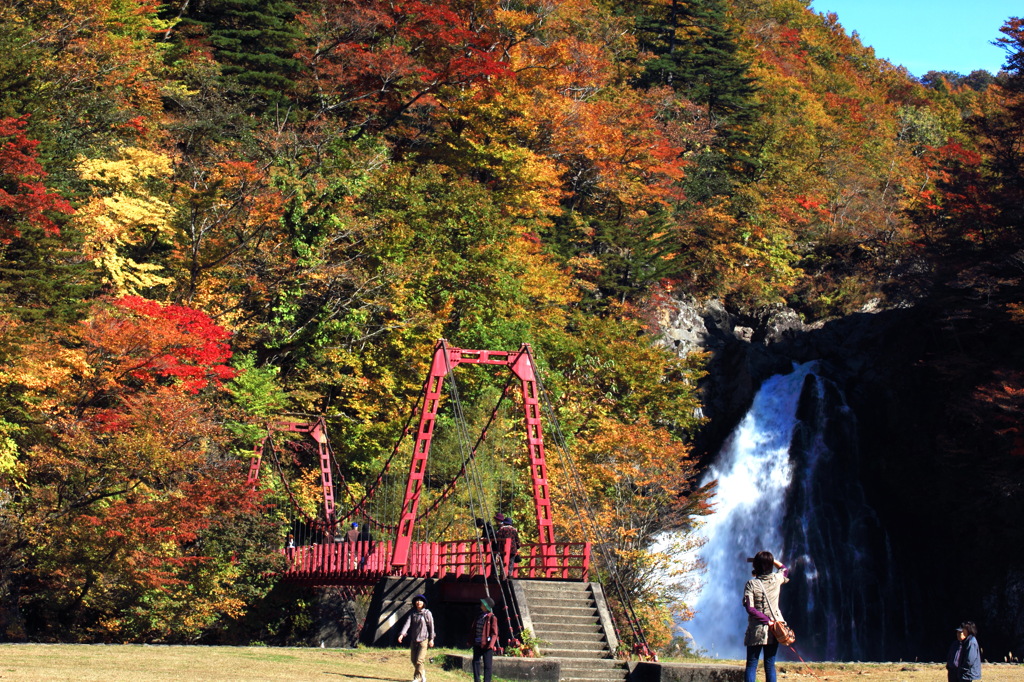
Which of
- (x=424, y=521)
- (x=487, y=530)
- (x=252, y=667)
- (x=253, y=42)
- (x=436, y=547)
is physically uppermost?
(x=253, y=42)

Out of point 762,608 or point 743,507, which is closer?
point 762,608

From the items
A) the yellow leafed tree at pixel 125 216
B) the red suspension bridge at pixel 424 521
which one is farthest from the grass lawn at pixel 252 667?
the yellow leafed tree at pixel 125 216

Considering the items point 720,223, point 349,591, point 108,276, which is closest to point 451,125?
point 720,223

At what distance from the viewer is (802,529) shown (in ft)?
110

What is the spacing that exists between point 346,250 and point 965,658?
81.1ft

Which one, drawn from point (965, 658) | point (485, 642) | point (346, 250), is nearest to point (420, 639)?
point (485, 642)

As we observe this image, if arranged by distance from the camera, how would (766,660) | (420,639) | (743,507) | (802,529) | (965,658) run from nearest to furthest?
1. (766,660)
2. (965,658)
3. (420,639)
4. (802,529)
5. (743,507)

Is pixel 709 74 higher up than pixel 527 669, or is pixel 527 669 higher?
pixel 709 74

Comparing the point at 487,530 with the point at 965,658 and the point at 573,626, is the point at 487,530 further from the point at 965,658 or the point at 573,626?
the point at 965,658

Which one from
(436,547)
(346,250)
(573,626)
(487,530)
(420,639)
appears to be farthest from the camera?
(346,250)

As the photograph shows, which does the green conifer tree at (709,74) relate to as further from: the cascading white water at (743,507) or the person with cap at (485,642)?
the person with cap at (485,642)

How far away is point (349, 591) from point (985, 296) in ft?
68.9

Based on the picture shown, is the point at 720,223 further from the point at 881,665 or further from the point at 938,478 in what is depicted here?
the point at 881,665

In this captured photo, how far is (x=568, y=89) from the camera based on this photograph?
44.3 m
